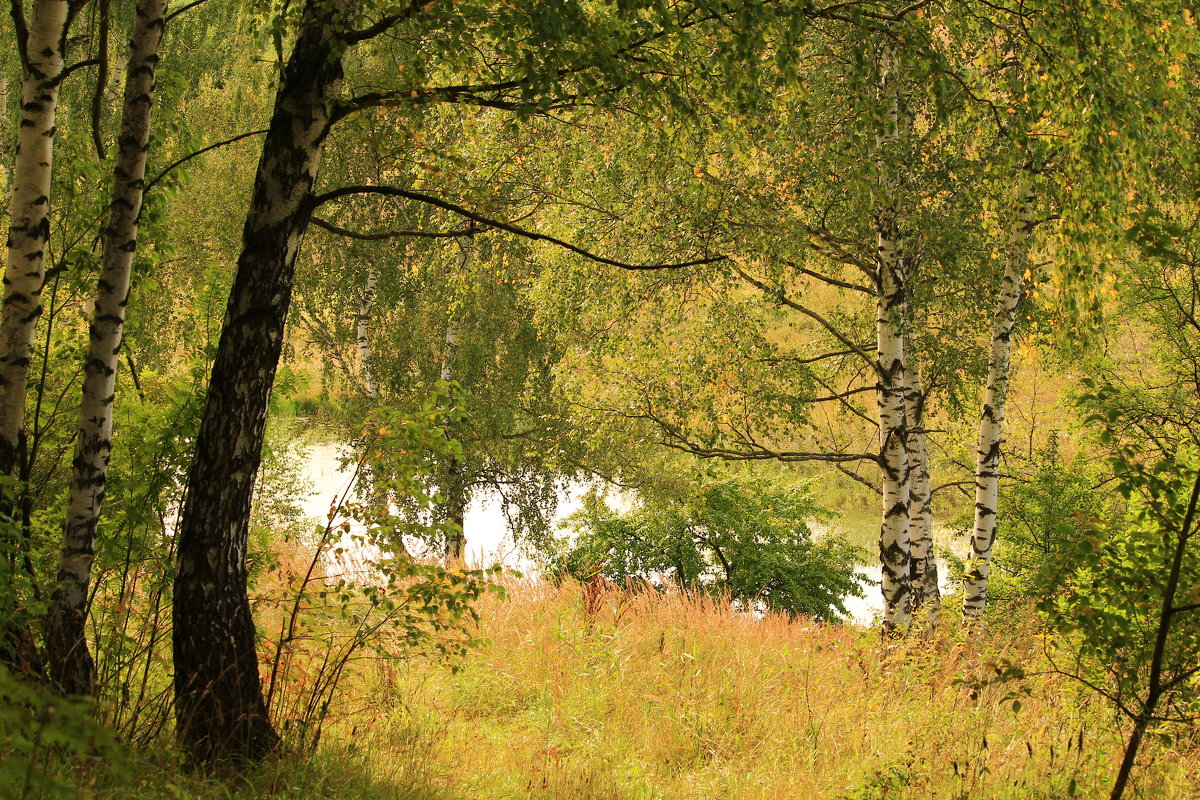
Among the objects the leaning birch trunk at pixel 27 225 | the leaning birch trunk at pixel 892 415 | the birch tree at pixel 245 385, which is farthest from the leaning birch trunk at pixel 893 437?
the leaning birch trunk at pixel 27 225

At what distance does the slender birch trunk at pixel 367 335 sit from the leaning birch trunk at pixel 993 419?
9384 mm

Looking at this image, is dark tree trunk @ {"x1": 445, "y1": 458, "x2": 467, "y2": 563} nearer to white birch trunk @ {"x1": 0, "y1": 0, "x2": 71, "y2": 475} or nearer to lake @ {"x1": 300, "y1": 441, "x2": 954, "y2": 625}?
lake @ {"x1": 300, "y1": 441, "x2": 954, "y2": 625}

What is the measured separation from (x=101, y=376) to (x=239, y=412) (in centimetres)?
58

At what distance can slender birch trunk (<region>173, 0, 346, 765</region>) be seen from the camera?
3.90 meters

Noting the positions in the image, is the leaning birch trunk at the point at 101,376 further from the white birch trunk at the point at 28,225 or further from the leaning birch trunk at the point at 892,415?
the leaning birch trunk at the point at 892,415

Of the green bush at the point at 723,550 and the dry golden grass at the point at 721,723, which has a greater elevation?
the green bush at the point at 723,550

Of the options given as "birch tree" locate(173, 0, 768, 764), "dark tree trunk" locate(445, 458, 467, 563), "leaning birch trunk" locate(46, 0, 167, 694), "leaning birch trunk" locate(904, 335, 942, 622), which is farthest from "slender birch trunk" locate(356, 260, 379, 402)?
→ "birch tree" locate(173, 0, 768, 764)

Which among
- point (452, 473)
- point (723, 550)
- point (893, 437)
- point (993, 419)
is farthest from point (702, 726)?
point (452, 473)

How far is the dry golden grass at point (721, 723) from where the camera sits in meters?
4.18

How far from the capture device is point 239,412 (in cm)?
390

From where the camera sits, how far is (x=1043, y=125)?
18.0ft

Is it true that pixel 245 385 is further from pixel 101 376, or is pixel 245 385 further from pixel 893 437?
pixel 893 437

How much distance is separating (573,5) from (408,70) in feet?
4.05

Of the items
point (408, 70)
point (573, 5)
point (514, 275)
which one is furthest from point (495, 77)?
point (514, 275)
